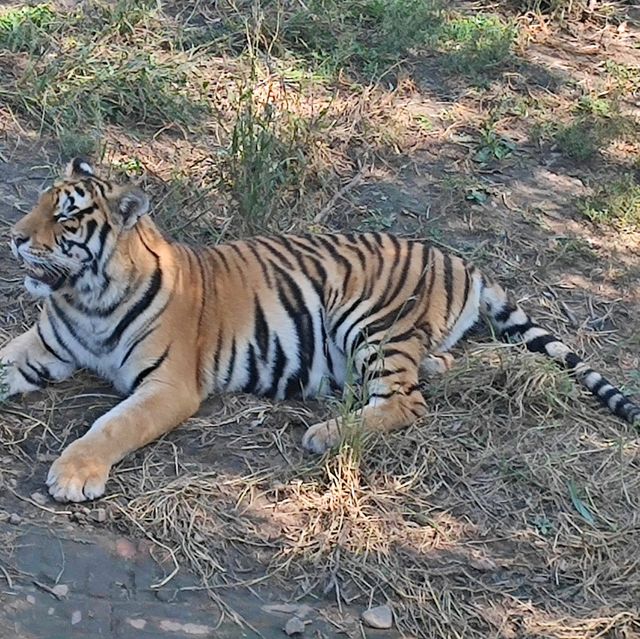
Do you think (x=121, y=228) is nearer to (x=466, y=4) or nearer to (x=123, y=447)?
(x=123, y=447)

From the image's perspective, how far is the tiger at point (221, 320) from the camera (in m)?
4.37

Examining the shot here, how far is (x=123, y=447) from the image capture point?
164 inches

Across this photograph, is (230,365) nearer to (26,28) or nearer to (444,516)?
(444,516)

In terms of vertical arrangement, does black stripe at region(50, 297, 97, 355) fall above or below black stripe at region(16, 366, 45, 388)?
above

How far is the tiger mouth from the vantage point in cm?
440

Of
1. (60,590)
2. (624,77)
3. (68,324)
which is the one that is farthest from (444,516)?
(624,77)

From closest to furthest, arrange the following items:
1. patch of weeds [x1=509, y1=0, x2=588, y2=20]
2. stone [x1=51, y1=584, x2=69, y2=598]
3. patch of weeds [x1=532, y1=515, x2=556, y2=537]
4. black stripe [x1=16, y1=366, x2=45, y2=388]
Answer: stone [x1=51, y1=584, x2=69, y2=598]
patch of weeds [x1=532, y1=515, x2=556, y2=537]
black stripe [x1=16, y1=366, x2=45, y2=388]
patch of weeds [x1=509, y1=0, x2=588, y2=20]

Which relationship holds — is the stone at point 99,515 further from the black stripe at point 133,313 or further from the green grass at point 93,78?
the green grass at point 93,78

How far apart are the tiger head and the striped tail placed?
65.5 inches

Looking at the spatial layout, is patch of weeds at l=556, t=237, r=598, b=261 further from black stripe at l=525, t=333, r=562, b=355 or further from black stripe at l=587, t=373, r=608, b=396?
black stripe at l=587, t=373, r=608, b=396

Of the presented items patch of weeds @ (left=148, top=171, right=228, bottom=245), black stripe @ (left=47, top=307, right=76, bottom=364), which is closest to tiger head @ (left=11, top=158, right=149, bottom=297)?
black stripe @ (left=47, top=307, right=76, bottom=364)

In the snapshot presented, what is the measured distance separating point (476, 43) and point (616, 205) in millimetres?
1714

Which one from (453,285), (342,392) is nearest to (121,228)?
(342,392)

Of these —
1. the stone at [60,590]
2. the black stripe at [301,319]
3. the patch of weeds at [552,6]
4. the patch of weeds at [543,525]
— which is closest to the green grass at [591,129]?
the patch of weeds at [552,6]
